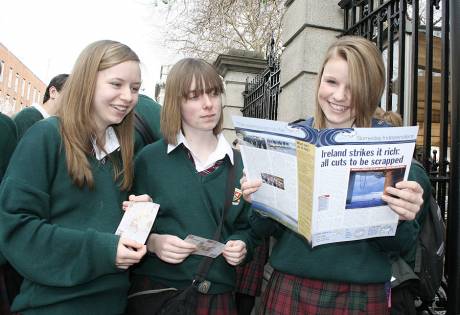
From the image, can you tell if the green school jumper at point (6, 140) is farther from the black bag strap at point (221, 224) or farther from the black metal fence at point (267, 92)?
the black metal fence at point (267, 92)

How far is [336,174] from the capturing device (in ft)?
4.52

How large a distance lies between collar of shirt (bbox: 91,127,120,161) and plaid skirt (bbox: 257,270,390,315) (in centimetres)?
101

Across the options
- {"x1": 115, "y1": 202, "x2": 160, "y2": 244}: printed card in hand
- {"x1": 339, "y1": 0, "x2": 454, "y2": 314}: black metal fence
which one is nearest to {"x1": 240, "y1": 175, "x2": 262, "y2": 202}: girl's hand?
{"x1": 115, "y1": 202, "x2": 160, "y2": 244}: printed card in hand

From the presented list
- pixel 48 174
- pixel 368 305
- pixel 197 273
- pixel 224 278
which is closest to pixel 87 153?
pixel 48 174

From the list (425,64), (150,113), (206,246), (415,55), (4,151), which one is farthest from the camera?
(425,64)

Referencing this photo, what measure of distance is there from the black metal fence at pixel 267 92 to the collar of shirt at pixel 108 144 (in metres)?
3.56

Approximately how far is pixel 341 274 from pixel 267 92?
473 cm

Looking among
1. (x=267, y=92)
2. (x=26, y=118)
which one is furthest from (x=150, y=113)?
(x=267, y=92)

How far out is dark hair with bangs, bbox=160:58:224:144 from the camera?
6.96 feet

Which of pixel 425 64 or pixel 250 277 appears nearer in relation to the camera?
pixel 250 277

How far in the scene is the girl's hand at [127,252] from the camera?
160 centimetres

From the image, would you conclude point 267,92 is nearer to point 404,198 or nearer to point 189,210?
point 189,210

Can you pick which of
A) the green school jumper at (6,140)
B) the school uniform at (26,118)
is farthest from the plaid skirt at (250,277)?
the school uniform at (26,118)

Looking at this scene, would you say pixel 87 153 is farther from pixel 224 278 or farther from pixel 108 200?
pixel 224 278
